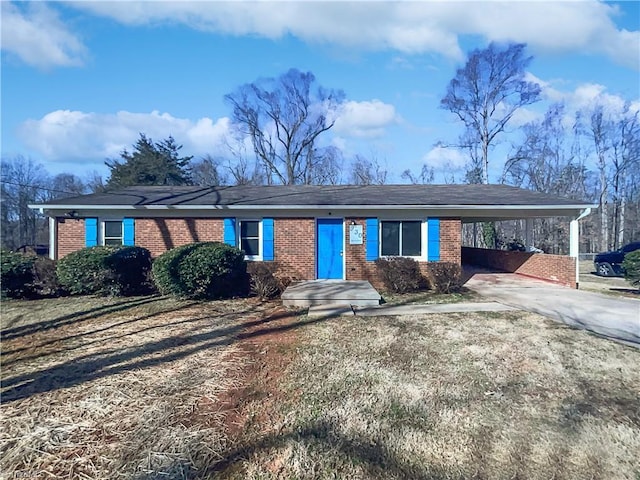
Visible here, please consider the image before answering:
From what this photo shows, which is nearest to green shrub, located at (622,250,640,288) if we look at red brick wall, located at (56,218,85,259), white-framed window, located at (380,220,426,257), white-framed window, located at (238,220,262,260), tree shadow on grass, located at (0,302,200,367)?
white-framed window, located at (380,220,426,257)

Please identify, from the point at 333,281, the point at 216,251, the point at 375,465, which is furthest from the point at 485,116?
the point at 375,465

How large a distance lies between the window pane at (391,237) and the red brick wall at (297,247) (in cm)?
211

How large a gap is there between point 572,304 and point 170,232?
35.6ft

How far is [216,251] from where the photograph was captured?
9.20 meters

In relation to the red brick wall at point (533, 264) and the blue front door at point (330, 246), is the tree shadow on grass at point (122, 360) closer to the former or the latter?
the blue front door at point (330, 246)

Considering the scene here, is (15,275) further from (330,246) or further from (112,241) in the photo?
(330,246)

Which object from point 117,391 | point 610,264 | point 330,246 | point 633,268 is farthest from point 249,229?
point 610,264

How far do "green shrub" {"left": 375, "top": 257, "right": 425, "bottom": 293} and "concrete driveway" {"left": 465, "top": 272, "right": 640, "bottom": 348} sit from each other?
1756 mm

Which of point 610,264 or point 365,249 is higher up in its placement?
point 365,249

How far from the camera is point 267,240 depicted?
11.4 meters

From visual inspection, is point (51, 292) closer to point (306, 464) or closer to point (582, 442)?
point (306, 464)

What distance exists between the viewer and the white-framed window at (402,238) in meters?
11.3

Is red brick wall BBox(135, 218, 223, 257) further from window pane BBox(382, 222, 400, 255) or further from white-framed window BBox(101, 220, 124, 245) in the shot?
window pane BBox(382, 222, 400, 255)

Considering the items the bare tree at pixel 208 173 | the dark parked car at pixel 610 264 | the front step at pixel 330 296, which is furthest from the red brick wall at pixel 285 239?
the bare tree at pixel 208 173
